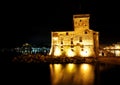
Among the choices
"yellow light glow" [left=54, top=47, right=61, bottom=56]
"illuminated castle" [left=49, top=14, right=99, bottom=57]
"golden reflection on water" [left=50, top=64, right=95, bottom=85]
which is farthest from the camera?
"yellow light glow" [left=54, top=47, right=61, bottom=56]

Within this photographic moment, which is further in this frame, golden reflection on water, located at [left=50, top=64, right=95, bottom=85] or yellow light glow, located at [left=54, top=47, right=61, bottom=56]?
yellow light glow, located at [left=54, top=47, right=61, bottom=56]

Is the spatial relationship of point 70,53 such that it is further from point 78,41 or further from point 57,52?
point 78,41

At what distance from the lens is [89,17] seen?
4494cm

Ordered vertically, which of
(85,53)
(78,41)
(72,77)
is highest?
(78,41)

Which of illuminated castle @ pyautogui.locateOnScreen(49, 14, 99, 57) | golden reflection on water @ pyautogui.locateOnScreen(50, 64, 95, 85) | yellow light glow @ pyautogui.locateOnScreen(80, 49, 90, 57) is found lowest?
golden reflection on water @ pyautogui.locateOnScreen(50, 64, 95, 85)

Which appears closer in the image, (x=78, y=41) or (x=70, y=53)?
(x=78, y=41)

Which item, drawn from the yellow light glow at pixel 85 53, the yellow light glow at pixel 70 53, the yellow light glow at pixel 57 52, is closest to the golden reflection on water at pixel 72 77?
the yellow light glow at pixel 85 53

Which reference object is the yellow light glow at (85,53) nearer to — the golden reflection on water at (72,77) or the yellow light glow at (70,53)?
the yellow light glow at (70,53)

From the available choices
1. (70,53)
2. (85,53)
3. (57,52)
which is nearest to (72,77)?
(85,53)

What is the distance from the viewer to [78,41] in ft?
147

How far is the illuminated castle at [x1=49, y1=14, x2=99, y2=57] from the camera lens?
145ft

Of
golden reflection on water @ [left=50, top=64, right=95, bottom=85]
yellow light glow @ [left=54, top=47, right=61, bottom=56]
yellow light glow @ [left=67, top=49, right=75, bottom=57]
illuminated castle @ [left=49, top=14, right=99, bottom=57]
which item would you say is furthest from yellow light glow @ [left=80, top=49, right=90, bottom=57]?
golden reflection on water @ [left=50, top=64, right=95, bottom=85]

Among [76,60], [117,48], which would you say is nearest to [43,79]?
[76,60]

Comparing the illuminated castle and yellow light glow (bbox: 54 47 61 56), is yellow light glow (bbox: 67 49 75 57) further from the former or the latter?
yellow light glow (bbox: 54 47 61 56)
